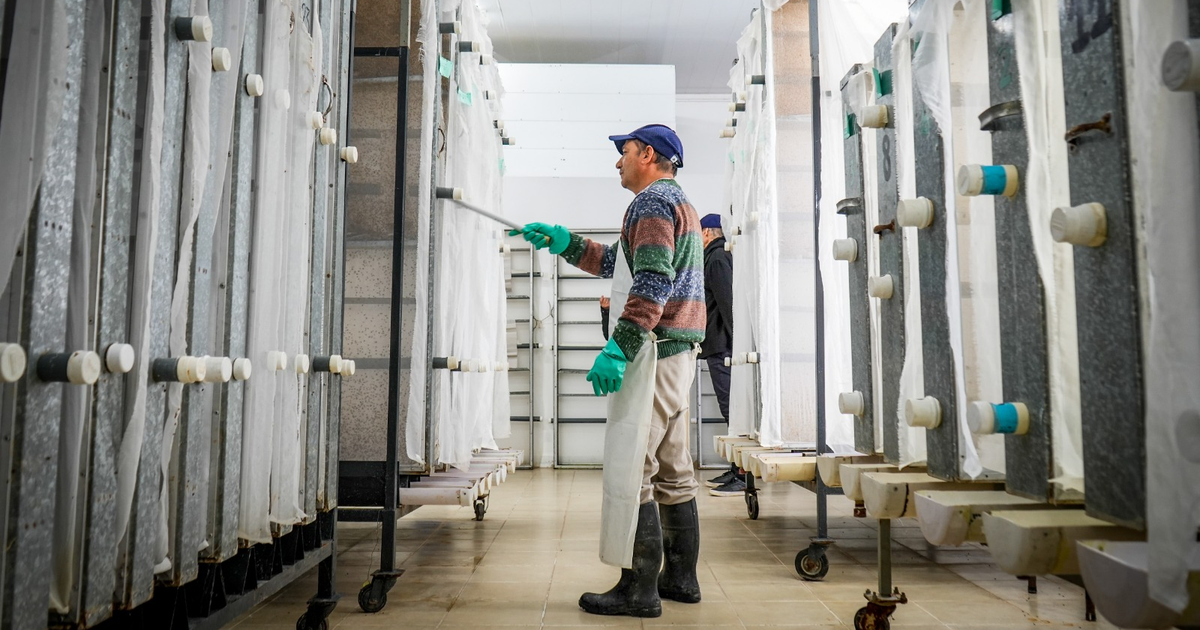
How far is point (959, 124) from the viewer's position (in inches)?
80.0

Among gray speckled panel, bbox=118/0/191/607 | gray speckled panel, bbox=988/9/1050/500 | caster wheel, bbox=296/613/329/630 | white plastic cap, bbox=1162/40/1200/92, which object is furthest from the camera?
caster wheel, bbox=296/613/329/630

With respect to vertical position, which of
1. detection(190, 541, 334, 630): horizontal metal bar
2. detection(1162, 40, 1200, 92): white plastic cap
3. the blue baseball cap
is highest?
the blue baseball cap

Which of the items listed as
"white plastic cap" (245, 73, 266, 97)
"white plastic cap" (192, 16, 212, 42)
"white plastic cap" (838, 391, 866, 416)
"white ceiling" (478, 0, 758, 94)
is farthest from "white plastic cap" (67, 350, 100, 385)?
"white ceiling" (478, 0, 758, 94)

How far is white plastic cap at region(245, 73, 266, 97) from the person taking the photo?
1894mm

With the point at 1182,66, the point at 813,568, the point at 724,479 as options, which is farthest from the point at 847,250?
the point at 724,479

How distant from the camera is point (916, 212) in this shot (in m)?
1.97

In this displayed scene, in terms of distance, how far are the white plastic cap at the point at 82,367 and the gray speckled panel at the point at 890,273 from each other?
6.32ft

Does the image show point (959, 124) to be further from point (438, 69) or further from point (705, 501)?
point (705, 501)

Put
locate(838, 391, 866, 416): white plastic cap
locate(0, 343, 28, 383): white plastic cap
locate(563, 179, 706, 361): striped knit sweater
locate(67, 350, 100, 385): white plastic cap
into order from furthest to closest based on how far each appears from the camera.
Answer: locate(563, 179, 706, 361): striped knit sweater → locate(838, 391, 866, 416): white plastic cap → locate(67, 350, 100, 385): white plastic cap → locate(0, 343, 28, 383): white plastic cap

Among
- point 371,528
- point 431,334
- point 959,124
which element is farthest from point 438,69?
point 371,528

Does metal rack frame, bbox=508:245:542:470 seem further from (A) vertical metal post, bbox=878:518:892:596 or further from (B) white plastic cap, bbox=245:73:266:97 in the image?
(B) white plastic cap, bbox=245:73:266:97

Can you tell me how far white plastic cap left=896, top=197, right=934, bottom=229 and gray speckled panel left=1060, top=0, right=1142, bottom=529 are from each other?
23.3 inches

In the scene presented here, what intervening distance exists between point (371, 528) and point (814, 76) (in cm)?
329

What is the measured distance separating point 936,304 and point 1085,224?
756 millimetres
